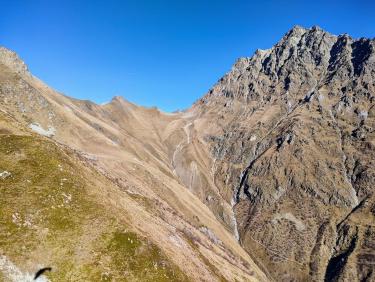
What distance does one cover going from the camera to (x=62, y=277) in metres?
39.0

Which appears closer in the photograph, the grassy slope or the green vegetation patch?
the grassy slope

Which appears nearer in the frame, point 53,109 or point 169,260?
point 169,260

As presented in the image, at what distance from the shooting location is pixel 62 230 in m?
43.8

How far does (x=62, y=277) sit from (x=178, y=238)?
102ft

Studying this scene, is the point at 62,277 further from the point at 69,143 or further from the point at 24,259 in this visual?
the point at 69,143

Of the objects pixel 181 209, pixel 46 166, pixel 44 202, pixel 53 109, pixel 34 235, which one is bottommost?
pixel 34 235

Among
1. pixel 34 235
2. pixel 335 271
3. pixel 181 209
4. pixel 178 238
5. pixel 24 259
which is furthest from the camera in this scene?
pixel 335 271

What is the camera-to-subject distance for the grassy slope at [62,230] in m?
40.1

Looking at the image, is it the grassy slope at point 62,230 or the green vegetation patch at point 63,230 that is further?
the green vegetation patch at point 63,230

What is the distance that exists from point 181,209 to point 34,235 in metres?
145

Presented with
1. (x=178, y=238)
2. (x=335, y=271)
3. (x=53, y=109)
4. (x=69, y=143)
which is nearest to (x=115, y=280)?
(x=178, y=238)

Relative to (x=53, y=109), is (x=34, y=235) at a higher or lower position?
lower

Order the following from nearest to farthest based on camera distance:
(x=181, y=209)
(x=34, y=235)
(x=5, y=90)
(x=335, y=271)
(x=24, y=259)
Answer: (x=24, y=259)
(x=34, y=235)
(x=5, y=90)
(x=181, y=209)
(x=335, y=271)

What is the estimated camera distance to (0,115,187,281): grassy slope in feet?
131
